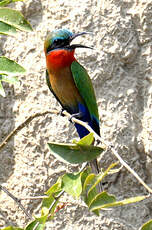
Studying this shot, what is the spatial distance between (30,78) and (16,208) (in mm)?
694

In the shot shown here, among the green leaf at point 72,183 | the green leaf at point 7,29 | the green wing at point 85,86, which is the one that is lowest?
the green leaf at point 72,183

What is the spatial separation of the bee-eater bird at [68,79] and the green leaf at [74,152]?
1.20 m

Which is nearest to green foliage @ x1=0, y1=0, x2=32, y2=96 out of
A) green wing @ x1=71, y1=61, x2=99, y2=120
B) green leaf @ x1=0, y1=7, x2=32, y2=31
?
green leaf @ x1=0, y1=7, x2=32, y2=31

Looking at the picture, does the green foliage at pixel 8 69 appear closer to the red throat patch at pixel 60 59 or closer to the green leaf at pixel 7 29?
the green leaf at pixel 7 29

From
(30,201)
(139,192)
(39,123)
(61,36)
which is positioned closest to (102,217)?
(139,192)

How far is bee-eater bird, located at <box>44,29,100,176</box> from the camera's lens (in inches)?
87.0

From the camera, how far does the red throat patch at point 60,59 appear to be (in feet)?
7.38

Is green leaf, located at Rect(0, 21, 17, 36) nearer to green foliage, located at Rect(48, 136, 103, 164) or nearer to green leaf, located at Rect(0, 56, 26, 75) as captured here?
green leaf, located at Rect(0, 56, 26, 75)

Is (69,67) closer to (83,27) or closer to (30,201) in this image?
(83,27)

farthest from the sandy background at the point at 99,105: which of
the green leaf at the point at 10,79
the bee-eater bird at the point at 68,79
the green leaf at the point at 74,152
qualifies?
the green leaf at the point at 74,152

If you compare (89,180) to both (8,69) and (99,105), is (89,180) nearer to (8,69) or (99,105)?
(8,69)

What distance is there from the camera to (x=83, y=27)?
245 centimetres

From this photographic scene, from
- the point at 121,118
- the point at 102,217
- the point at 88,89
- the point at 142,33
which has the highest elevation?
the point at 142,33

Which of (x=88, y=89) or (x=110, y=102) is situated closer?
(x=88, y=89)
